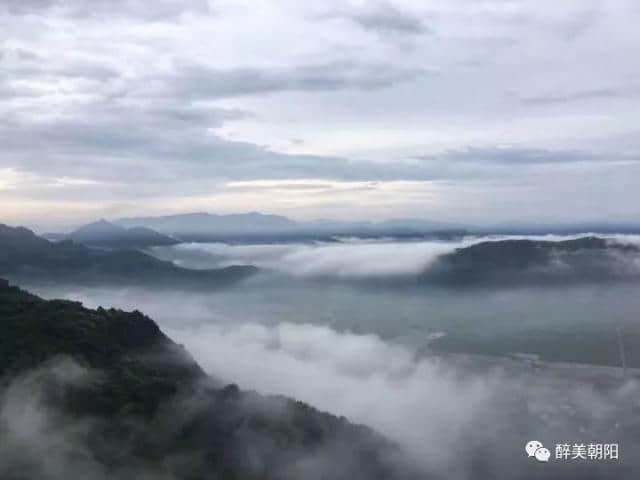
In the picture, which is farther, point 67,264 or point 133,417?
point 67,264

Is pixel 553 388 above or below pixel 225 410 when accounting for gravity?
below

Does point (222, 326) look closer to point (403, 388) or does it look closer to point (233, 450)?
point (403, 388)

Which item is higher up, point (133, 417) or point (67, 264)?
point (67, 264)

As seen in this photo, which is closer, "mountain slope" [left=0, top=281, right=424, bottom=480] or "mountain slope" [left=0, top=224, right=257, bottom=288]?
"mountain slope" [left=0, top=281, right=424, bottom=480]

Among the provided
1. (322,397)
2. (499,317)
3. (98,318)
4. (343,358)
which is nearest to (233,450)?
→ (98,318)

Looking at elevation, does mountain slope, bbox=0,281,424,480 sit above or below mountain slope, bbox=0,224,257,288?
below
